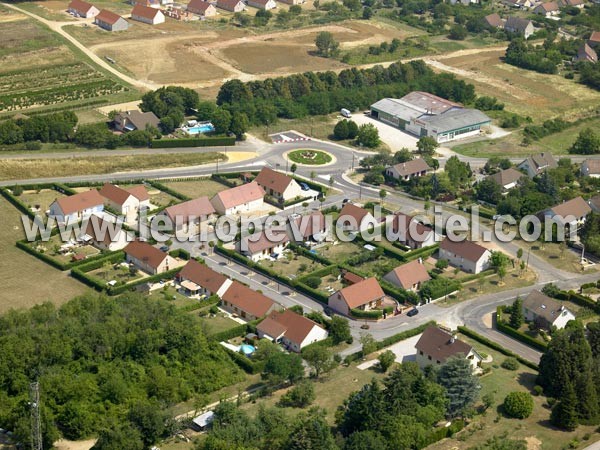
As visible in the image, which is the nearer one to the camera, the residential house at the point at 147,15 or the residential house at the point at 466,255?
the residential house at the point at 466,255

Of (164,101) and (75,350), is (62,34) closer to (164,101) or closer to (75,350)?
(164,101)

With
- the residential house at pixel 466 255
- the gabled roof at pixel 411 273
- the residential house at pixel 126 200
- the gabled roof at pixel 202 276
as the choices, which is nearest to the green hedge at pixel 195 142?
the residential house at pixel 126 200

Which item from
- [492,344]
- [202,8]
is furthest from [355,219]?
[202,8]

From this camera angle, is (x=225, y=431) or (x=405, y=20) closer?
(x=225, y=431)

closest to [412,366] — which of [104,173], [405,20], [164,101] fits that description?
[104,173]

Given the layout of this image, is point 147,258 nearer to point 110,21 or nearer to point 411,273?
point 411,273

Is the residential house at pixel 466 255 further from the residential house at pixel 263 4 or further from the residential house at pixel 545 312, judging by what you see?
the residential house at pixel 263 4
